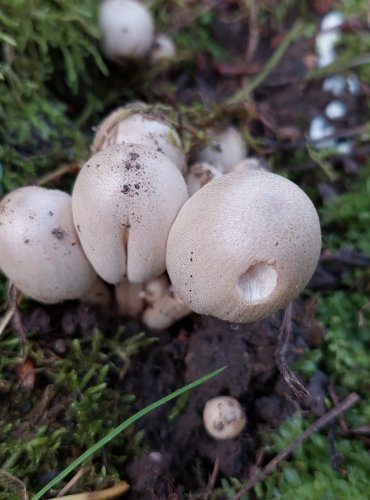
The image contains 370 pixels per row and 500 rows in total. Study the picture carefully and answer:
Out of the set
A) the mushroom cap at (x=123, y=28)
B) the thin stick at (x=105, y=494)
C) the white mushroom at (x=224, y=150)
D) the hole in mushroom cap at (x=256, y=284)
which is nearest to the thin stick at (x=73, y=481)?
the thin stick at (x=105, y=494)

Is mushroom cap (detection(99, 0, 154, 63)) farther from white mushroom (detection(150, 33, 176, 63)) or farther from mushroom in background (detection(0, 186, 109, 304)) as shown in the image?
mushroom in background (detection(0, 186, 109, 304))

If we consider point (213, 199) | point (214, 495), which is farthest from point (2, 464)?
Result: point (213, 199)

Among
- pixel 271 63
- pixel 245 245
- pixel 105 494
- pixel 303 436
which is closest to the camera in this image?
pixel 245 245

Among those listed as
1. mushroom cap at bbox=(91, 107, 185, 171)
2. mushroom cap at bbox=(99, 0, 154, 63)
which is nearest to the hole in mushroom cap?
mushroom cap at bbox=(91, 107, 185, 171)

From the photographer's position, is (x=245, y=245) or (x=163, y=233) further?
(x=163, y=233)

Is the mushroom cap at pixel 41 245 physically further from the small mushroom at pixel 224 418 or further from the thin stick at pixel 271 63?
the thin stick at pixel 271 63

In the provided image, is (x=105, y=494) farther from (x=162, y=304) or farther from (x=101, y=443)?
(x=162, y=304)

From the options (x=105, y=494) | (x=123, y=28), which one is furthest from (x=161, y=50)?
(x=105, y=494)
